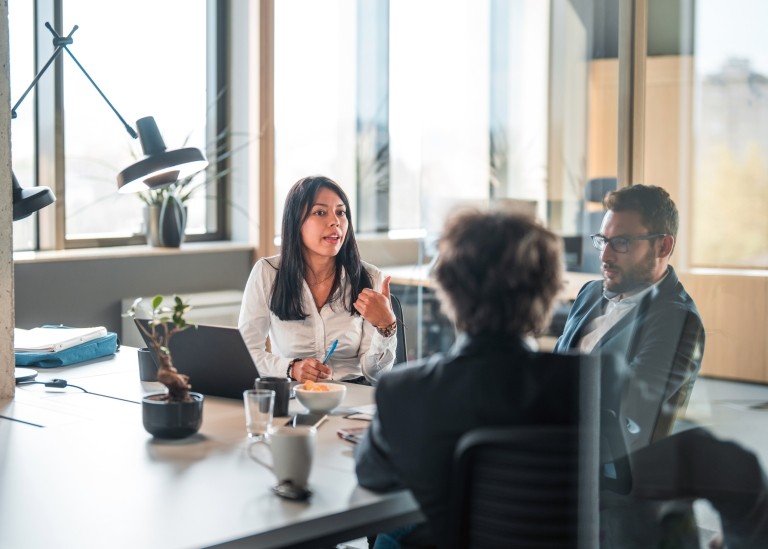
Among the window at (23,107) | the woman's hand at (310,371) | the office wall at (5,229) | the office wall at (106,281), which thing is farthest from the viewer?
the window at (23,107)

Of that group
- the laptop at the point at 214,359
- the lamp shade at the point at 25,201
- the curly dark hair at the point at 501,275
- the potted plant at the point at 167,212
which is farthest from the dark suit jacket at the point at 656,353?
the potted plant at the point at 167,212

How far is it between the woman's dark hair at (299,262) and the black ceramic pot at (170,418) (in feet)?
3.23

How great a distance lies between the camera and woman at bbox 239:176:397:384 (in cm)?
279

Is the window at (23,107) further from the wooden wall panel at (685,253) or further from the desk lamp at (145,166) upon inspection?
the wooden wall panel at (685,253)

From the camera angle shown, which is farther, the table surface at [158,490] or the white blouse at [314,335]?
the white blouse at [314,335]

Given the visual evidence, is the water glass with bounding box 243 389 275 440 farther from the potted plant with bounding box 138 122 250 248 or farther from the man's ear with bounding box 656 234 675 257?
the potted plant with bounding box 138 122 250 248

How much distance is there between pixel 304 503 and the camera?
1526 mm

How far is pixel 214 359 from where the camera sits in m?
2.25

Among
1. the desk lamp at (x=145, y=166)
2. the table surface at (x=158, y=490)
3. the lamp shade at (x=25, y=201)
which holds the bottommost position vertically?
the table surface at (x=158, y=490)

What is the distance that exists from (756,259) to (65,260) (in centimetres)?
338

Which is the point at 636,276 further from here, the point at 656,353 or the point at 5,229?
the point at 5,229

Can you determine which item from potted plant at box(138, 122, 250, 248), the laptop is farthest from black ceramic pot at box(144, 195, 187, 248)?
the laptop

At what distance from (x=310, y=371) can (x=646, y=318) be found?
3.70 ft

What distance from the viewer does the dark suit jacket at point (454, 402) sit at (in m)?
1.46
